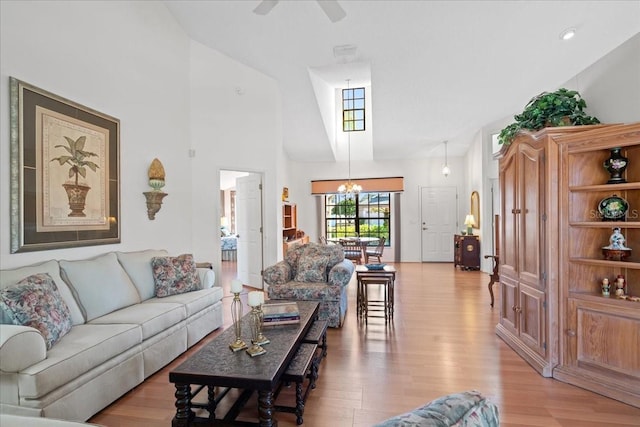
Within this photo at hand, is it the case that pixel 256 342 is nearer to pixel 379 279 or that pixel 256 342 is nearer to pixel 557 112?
pixel 379 279

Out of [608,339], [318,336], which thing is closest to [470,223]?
[608,339]

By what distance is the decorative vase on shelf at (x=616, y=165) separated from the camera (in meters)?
2.33

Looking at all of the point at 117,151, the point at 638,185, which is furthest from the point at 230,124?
the point at 638,185

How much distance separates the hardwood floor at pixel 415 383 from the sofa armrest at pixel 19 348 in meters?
0.62

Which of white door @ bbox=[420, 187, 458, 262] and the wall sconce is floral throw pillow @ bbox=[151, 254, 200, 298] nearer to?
the wall sconce

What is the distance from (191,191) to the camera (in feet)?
15.1

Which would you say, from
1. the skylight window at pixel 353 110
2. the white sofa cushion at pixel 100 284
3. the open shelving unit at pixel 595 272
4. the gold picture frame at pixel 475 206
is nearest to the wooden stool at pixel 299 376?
the white sofa cushion at pixel 100 284

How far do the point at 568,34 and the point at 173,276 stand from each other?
A: 15.9 feet

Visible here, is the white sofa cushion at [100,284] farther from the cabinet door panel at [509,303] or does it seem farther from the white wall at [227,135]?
the cabinet door panel at [509,303]

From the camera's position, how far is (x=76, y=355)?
1873 millimetres

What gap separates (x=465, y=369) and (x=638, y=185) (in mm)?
1810

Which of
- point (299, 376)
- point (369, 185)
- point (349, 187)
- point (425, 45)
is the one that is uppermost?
point (425, 45)

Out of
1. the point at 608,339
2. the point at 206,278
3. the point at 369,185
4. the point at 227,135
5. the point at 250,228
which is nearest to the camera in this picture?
the point at 608,339

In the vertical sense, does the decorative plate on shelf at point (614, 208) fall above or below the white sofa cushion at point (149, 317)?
above
